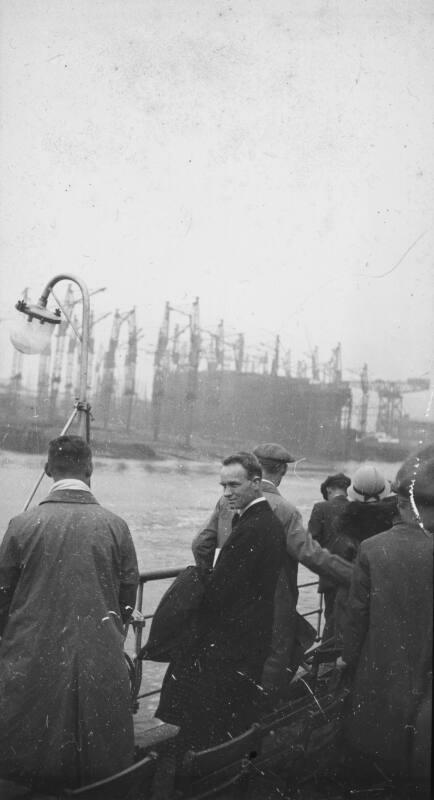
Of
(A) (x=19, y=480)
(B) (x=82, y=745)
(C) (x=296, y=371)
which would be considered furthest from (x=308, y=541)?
(A) (x=19, y=480)

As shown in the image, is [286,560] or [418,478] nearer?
[418,478]

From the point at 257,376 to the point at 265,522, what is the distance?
348cm

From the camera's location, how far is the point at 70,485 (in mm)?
2113

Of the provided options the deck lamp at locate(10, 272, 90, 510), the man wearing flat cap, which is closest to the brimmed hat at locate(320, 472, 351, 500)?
the man wearing flat cap

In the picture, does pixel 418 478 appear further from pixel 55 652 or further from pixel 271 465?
pixel 55 652

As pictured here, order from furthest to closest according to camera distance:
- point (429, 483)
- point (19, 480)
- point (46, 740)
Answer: point (19, 480)
point (429, 483)
point (46, 740)

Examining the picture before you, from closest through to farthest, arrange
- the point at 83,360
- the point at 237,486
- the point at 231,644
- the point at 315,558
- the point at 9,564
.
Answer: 1. the point at 9,564
2. the point at 231,644
3. the point at 237,486
4. the point at 315,558
5. the point at 83,360

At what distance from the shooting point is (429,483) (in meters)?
2.13

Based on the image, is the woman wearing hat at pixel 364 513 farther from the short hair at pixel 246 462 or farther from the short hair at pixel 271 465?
the short hair at pixel 246 462

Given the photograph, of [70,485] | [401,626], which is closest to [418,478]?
[401,626]

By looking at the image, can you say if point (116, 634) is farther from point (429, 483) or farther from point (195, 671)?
point (429, 483)

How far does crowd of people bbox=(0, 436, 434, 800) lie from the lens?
2.00 m

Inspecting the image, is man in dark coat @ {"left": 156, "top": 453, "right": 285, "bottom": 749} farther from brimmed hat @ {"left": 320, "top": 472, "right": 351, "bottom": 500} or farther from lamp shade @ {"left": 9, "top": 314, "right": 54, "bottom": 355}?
lamp shade @ {"left": 9, "top": 314, "right": 54, "bottom": 355}

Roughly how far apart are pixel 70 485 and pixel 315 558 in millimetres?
1055
